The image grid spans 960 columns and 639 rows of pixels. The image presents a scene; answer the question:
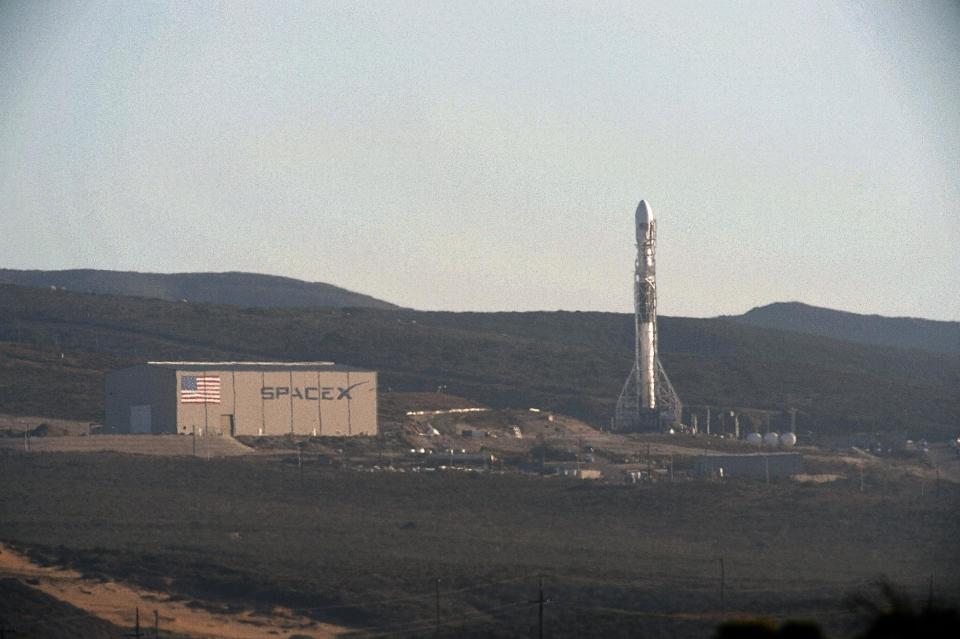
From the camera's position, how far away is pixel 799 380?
12775cm

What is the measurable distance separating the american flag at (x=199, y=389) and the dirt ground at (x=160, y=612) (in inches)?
1218

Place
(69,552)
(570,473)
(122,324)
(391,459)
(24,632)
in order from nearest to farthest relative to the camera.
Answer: (24,632) < (69,552) < (570,473) < (391,459) < (122,324)

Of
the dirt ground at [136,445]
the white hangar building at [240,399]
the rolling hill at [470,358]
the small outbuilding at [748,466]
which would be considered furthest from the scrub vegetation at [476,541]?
the rolling hill at [470,358]

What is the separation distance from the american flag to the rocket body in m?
23.4

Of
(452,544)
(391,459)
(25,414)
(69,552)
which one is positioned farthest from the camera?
(25,414)

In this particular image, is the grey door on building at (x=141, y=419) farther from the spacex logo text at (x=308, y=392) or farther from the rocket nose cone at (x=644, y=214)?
the rocket nose cone at (x=644, y=214)

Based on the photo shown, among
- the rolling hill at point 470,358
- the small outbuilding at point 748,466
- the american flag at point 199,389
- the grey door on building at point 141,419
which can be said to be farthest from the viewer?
the rolling hill at point 470,358

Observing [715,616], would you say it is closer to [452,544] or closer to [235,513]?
[452,544]

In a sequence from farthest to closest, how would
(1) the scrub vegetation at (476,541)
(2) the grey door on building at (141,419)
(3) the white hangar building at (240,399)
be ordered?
(2) the grey door on building at (141,419) → (3) the white hangar building at (240,399) → (1) the scrub vegetation at (476,541)

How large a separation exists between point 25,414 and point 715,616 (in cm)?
5779

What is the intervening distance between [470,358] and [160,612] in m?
83.4

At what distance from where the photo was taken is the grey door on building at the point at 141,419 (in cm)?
7888

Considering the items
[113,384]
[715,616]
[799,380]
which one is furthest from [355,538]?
[799,380]

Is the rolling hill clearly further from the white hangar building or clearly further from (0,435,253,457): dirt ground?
(0,435,253,457): dirt ground
